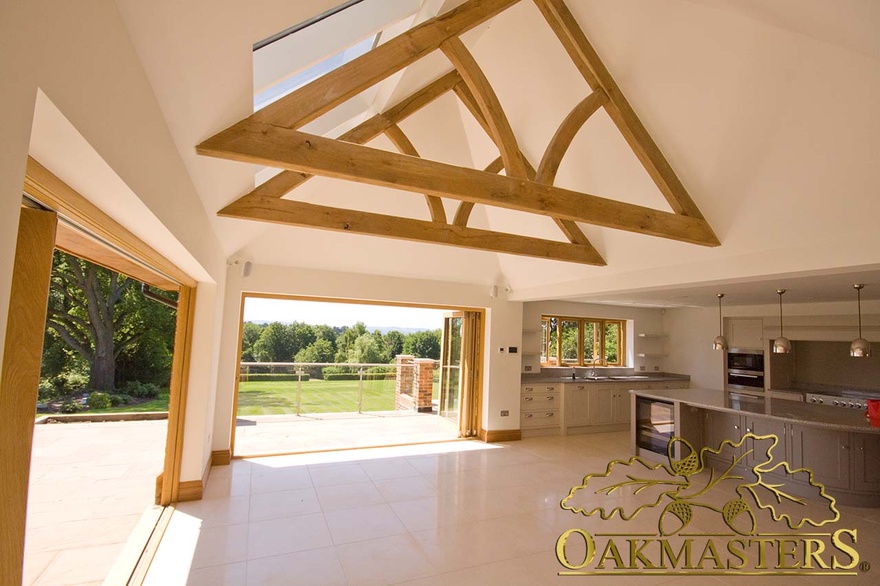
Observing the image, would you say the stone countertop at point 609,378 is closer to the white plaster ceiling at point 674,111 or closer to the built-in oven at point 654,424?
the built-in oven at point 654,424

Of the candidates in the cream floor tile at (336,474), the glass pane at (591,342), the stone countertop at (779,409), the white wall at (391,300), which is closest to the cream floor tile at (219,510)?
the cream floor tile at (336,474)

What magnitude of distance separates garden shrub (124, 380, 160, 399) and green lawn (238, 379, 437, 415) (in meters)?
3.60

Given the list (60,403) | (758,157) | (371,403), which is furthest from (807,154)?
(371,403)

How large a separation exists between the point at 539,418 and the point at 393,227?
4448 millimetres

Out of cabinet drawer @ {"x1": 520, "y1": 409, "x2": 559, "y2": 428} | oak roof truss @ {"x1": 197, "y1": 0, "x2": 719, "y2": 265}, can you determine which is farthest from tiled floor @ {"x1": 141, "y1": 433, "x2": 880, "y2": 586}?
oak roof truss @ {"x1": 197, "y1": 0, "x2": 719, "y2": 265}

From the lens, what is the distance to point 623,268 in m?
4.78

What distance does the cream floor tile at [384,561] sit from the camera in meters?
2.75

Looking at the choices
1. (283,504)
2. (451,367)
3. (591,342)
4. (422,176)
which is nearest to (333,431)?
(451,367)

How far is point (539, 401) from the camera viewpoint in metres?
6.83

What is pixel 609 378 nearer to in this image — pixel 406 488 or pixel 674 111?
pixel 406 488

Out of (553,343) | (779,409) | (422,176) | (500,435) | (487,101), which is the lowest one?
(500,435)

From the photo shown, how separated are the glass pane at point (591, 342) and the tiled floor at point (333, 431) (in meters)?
3.13

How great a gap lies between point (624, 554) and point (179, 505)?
3.67m

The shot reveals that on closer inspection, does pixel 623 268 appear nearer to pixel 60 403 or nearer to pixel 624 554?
pixel 624 554
